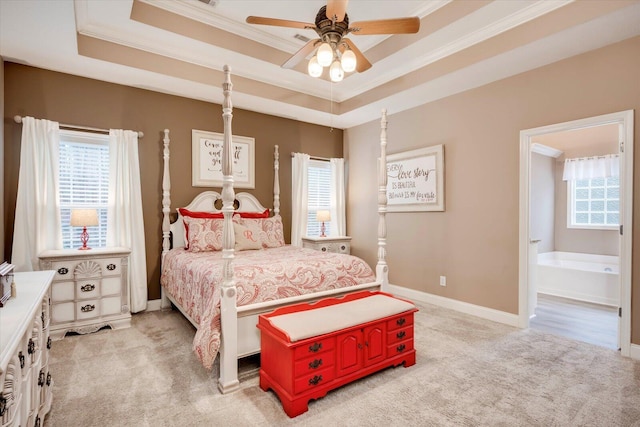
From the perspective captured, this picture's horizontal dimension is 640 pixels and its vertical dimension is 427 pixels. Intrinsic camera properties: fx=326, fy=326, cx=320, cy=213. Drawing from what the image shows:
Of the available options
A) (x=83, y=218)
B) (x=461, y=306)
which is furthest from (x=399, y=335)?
(x=83, y=218)

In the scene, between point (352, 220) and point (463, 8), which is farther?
point (352, 220)

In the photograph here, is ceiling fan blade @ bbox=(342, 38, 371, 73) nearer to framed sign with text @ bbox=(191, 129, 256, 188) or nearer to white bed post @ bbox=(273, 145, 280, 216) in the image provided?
framed sign with text @ bbox=(191, 129, 256, 188)

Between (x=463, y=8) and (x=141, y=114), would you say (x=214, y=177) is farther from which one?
(x=463, y=8)

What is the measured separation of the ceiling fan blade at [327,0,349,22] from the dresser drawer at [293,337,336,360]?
6.90 ft

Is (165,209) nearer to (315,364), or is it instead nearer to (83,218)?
(83,218)

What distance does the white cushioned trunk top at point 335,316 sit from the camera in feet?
6.70

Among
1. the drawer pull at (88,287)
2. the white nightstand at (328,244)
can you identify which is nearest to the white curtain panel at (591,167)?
the white nightstand at (328,244)

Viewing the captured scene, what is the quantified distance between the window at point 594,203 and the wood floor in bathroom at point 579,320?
1.64 meters

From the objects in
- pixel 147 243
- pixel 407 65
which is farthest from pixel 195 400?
pixel 407 65

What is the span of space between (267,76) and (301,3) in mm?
1170

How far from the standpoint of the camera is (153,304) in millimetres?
3945

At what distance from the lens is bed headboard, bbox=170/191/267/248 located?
405cm

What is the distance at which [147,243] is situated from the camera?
13.0 ft

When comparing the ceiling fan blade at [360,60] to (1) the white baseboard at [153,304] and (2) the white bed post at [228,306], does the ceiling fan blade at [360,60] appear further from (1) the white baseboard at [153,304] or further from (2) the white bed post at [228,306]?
(1) the white baseboard at [153,304]
